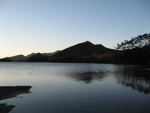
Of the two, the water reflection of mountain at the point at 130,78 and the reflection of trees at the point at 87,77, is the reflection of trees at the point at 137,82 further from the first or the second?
the reflection of trees at the point at 87,77

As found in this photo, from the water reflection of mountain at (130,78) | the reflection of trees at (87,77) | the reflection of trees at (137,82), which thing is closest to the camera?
the reflection of trees at (137,82)

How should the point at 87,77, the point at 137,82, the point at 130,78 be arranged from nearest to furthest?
the point at 137,82, the point at 130,78, the point at 87,77

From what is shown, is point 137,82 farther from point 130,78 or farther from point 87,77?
point 87,77

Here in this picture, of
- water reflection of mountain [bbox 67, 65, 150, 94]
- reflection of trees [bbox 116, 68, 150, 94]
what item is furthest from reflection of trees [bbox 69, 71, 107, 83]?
reflection of trees [bbox 116, 68, 150, 94]

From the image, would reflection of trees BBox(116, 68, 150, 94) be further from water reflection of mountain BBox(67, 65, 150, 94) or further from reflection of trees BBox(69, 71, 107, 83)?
reflection of trees BBox(69, 71, 107, 83)

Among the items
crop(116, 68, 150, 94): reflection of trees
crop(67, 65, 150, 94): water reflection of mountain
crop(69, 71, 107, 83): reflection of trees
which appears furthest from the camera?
crop(69, 71, 107, 83): reflection of trees

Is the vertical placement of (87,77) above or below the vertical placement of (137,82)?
above

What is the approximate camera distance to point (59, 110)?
1123 inches

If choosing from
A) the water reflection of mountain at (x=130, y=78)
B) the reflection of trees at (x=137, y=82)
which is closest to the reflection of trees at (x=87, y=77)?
the water reflection of mountain at (x=130, y=78)

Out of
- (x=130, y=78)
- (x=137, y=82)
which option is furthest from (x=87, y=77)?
(x=137, y=82)

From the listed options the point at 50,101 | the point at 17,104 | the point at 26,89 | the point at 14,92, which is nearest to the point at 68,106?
the point at 50,101

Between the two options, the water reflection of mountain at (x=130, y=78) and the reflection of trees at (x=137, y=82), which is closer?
the reflection of trees at (x=137, y=82)

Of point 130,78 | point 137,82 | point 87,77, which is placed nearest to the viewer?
point 137,82

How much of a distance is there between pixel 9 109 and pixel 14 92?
14.3m
